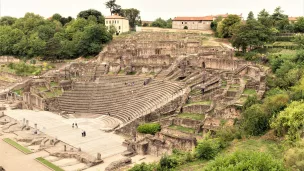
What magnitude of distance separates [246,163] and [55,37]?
5522 cm

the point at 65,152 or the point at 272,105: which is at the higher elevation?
the point at 272,105

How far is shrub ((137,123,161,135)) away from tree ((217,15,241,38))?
2855cm

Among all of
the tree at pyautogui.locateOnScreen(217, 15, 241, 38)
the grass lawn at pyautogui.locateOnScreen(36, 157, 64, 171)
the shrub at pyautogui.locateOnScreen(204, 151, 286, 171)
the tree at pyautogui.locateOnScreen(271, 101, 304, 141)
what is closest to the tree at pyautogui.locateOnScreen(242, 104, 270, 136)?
the tree at pyautogui.locateOnScreen(271, 101, 304, 141)

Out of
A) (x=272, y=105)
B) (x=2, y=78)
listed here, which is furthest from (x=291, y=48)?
(x=2, y=78)

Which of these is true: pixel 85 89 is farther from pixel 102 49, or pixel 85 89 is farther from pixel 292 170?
pixel 292 170

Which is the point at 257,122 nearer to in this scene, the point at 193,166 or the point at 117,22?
the point at 193,166

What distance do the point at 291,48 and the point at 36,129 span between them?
32015 millimetres

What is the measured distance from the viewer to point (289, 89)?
25.2 m

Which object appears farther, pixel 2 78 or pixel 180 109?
pixel 2 78

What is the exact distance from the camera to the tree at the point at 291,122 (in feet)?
53.6

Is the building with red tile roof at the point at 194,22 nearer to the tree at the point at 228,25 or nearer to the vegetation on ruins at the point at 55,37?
the tree at the point at 228,25

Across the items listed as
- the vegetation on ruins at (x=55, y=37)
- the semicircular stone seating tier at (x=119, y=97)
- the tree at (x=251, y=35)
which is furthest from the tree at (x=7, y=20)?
the tree at (x=251, y=35)

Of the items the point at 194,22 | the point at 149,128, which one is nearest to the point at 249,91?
the point at 149,128

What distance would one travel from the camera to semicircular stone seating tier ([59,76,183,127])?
32.8 metres
